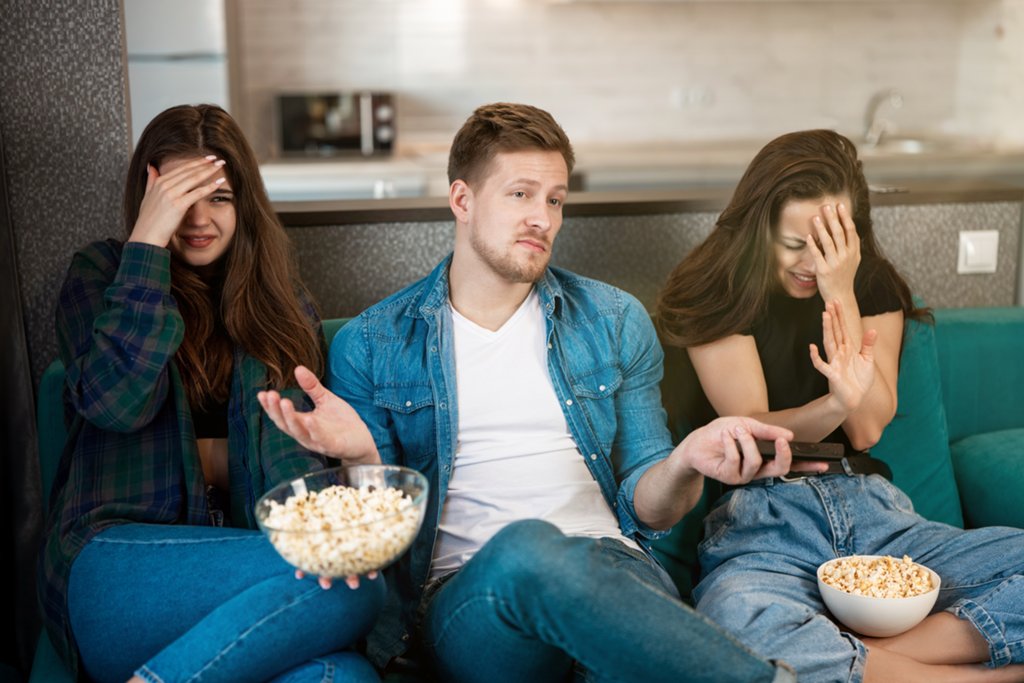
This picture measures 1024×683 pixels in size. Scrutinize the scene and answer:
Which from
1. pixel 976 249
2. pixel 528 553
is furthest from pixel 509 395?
pixel 976 249

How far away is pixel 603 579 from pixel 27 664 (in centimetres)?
124

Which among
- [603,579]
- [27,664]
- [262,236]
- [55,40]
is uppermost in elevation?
[55,40]

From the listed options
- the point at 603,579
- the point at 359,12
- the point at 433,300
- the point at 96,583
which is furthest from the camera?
the point at 359,12

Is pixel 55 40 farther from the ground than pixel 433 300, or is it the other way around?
pixel 55 40

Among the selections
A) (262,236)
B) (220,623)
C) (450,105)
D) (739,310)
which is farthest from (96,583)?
(450,105)

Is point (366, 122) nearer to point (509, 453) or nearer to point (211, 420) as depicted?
point (211, 420)

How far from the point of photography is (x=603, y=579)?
123 centimetres

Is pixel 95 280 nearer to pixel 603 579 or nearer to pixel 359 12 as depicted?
pixel 603 579

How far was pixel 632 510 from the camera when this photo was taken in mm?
1667

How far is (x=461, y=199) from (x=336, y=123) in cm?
276

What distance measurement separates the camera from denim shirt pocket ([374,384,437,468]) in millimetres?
1682

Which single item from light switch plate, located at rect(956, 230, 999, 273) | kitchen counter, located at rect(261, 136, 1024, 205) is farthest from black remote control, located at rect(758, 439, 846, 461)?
kitchen counter, located at rect(261, 136, 1024, 205)

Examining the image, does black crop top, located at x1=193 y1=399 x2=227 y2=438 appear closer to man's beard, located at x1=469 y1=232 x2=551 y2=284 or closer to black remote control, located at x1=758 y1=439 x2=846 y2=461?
man's beard, located at x1=469 y1=232 x2=551 y2=284

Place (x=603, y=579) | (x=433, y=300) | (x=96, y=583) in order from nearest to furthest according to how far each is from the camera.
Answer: (x=603, y=579), (x=96, y=583), (x=433, y=300)
